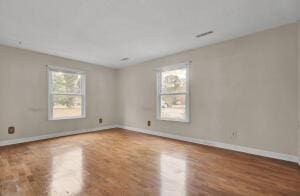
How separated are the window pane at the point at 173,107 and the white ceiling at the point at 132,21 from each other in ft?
4.46

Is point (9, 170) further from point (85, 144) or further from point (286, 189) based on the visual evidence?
Result: point (286, 189)

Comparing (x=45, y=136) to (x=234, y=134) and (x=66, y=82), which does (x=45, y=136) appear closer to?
(x=66, y=82)

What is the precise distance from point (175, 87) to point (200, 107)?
0.92 metres

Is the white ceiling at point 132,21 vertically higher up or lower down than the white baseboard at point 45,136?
higher up

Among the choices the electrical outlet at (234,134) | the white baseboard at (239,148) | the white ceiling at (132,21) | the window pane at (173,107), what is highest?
the white ceiling at (132,21)

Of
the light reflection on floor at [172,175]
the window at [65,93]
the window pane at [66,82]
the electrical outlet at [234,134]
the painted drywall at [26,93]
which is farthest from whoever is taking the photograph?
the window pane at [66,82]

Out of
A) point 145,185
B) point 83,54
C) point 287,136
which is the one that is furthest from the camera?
point 83,54

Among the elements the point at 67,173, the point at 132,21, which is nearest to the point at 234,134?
the point at 132,21

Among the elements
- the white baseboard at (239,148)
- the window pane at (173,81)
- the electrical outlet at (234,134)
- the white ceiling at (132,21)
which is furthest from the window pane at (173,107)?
the white ceiling at (132,21)

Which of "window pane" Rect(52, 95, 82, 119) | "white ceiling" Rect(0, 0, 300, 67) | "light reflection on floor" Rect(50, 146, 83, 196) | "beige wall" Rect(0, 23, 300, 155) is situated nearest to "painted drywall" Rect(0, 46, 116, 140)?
"beige wall" Rect(0, 23, 300, 155)

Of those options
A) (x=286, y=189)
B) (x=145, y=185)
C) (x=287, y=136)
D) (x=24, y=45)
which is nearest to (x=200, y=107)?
(x=287, y=136)

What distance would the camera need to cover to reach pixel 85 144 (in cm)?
367

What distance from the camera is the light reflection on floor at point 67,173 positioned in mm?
1806

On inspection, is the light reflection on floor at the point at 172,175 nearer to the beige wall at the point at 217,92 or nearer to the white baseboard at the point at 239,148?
the white baseboard at the point at 239,148
